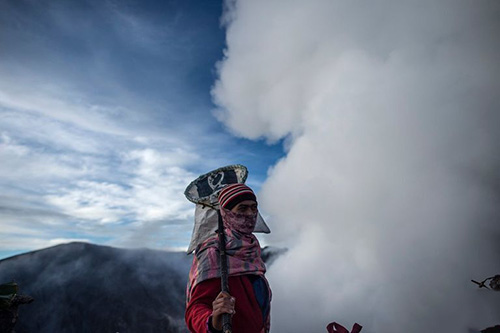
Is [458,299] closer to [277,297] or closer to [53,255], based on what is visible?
[277,297]

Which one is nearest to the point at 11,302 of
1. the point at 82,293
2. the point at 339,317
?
the point at 82,293

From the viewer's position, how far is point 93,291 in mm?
27812

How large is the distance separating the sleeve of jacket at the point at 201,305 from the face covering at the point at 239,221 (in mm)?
704

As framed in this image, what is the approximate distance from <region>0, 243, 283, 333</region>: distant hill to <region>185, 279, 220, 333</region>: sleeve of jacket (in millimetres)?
30974

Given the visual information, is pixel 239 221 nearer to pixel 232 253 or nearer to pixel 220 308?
pixel 232 253

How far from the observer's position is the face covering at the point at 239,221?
3.33 m

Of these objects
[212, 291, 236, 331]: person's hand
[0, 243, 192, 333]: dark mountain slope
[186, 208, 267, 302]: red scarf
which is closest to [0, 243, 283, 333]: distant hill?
[0, 243, 192, 333]: dark mountain slope

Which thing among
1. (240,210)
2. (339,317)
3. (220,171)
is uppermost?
(220,171)

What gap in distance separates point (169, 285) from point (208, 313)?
109 ft

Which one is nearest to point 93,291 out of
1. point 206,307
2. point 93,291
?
point 93,291

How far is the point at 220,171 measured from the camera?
433cm

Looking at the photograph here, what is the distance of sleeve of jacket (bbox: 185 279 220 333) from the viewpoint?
2477mm

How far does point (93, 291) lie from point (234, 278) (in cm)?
3169

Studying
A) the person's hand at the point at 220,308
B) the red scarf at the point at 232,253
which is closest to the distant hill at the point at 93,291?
the red scarf at the point at 232,253
